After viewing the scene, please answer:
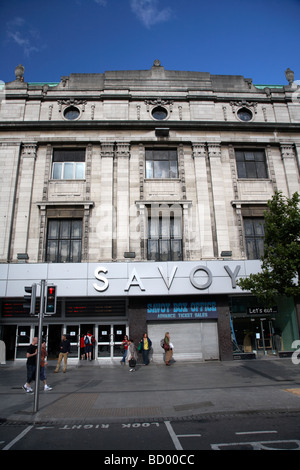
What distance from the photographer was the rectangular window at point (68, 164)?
750 inches

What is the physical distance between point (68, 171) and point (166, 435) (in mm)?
16329

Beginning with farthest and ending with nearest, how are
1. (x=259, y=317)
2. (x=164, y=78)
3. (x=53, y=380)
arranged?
(x=164, y=78) → (x=259, y=317) → (x=53, y=380)

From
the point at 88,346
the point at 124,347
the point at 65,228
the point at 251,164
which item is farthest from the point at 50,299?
the point at 251,164

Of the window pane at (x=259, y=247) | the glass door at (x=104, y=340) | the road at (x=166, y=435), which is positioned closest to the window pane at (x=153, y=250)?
the glass door at (x=104, y=340)

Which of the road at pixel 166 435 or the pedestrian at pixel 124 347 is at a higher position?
the pedestrian at pixel 124 347

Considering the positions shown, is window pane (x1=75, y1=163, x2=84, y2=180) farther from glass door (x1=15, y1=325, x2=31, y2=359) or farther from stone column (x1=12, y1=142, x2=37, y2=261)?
glass door (x1=15, y1=325, x2=31, y2=359)

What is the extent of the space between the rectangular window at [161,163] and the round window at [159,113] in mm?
2410

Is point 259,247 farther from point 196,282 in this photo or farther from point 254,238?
point 196,282

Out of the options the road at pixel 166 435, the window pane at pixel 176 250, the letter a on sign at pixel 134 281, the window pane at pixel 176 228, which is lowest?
the road at pixel 166 435

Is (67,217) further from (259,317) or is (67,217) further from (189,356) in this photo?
(259,317)

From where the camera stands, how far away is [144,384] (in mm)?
11234

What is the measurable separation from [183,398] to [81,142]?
1596cm

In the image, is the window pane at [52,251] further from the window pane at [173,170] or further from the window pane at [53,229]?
the window pane at [173,170]

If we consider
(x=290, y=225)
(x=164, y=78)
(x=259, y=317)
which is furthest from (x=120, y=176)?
(x=259, y=317)
